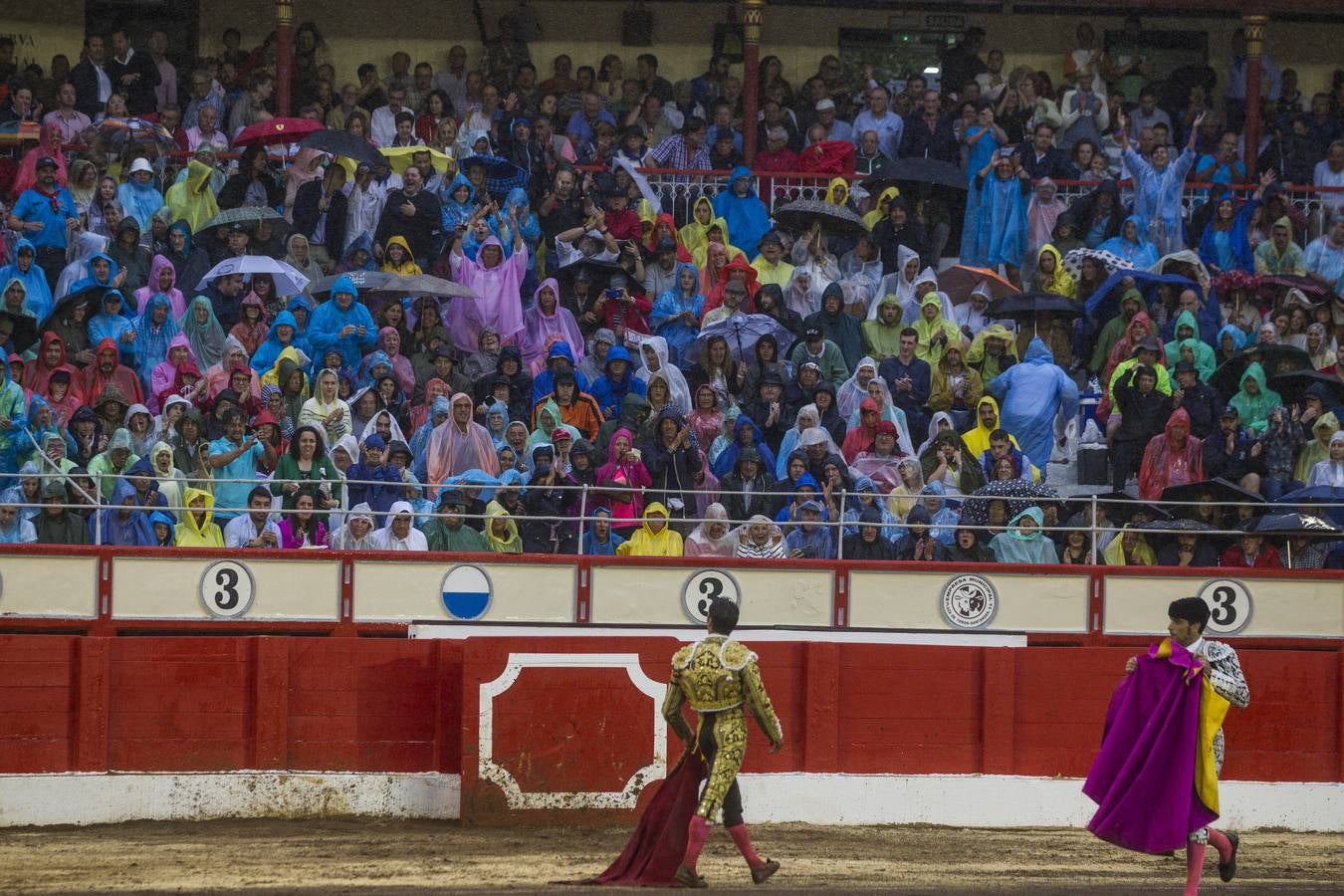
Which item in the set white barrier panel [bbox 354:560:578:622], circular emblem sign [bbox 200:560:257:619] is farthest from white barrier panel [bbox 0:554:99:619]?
white barrier panel [bbox 354:560:578:622]

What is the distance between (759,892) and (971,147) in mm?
10860

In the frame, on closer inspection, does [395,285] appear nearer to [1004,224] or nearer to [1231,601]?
[1004,224]

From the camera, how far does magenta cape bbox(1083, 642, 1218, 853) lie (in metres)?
9.26

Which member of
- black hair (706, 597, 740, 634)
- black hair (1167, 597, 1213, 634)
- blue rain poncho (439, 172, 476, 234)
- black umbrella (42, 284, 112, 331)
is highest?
blue rain poncho (439, 172, 476, 234)

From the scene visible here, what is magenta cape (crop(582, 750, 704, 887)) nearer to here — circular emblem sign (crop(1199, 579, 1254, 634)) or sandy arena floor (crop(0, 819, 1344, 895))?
sandy arena floor (crop(0, 819, 1344, 895))

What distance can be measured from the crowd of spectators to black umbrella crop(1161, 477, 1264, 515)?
0.07m

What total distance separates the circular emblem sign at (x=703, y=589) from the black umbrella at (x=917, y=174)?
533 cm

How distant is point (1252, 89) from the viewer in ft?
66.9

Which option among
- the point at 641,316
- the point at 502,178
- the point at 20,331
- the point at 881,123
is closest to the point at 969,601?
the point at 641,316

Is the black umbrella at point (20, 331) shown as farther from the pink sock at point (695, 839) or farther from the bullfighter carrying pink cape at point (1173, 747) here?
the bullfighter carrying pink cape at point (1173, 747)

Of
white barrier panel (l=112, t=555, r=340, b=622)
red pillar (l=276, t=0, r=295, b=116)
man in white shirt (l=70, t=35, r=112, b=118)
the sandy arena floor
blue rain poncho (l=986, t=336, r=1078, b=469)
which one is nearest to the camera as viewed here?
the sandy arena floor

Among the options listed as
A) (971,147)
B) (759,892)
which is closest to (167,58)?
(971,147)

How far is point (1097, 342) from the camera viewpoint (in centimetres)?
1723

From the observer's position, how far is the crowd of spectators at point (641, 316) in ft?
47.2
